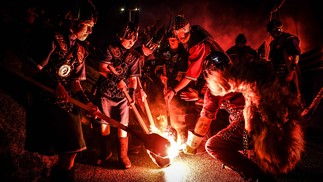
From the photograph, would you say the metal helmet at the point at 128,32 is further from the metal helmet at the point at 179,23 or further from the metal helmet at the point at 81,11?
the metal helmet at the point at 179,23

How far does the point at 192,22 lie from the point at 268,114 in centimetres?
644

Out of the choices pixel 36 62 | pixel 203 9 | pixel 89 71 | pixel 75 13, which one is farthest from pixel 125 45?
pixel 203 9

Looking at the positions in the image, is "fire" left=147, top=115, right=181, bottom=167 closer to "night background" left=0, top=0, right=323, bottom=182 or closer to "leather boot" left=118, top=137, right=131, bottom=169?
"night background" left=0, top=0, right=323, bottom=182

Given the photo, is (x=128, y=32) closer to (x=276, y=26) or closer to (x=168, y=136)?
(x=168, y=136)

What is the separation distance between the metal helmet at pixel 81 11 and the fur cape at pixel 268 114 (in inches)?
77.3

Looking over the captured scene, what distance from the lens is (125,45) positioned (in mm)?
4520

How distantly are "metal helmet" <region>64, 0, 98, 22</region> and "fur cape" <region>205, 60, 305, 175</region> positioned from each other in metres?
1.96

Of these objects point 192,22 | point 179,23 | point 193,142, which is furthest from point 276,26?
point 193,142

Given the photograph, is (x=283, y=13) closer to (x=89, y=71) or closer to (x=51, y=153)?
(x=89, y=71)

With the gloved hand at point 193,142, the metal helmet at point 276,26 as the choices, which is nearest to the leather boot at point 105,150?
the gloved hand at point 193,142

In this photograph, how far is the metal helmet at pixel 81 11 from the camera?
316cm

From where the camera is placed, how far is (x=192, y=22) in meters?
8.76

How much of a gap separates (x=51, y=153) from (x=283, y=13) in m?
7.96

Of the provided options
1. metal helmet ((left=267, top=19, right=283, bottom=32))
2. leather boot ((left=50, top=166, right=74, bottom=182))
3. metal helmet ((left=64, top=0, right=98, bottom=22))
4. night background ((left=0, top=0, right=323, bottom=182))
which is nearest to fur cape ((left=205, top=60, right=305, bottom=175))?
night background ((left=0, top=0, right=323, bottom=182))
